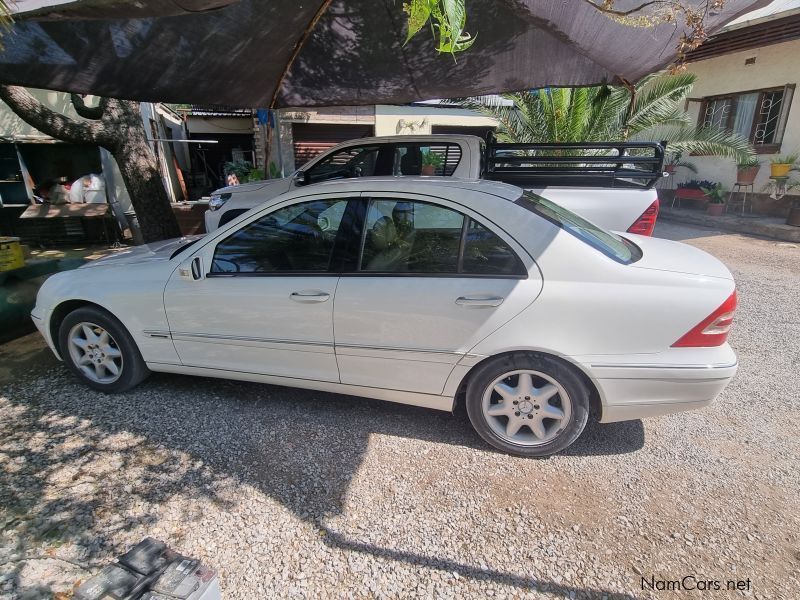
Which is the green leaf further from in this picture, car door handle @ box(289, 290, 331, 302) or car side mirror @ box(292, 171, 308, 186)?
car side mirror @ box(292, 171, 308, 186)

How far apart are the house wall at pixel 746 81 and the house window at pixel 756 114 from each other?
0.16 meters

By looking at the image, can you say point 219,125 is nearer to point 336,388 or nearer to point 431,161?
point 431,161

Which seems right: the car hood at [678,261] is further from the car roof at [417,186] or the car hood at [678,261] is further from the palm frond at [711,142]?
the palm frond at [711,142]

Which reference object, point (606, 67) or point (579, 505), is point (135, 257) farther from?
point (606, 67)

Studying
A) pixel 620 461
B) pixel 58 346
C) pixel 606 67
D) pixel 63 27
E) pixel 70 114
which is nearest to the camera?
pixel 620 461

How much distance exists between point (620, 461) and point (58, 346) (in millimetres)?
4255

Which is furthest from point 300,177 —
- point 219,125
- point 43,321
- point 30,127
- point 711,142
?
point 219,125

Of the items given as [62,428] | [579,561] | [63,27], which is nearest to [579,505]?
[579,561]

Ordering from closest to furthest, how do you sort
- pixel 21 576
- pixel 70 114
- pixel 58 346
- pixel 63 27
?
pixel 21 576
pixel 63 27
pixel 58 346
pixel 70 114

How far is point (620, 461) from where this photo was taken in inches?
111

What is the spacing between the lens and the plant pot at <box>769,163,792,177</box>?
9938 mm

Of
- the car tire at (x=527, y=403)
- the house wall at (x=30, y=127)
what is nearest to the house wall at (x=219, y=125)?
the house wall at (x=30, y=127)

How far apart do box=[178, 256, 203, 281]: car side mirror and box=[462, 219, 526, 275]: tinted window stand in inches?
72.1

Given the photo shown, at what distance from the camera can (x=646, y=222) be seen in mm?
4465
